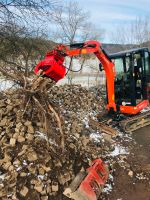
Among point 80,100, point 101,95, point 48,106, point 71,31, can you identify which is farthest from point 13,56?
point 71,31

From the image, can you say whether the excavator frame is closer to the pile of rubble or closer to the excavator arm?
the excavator arm

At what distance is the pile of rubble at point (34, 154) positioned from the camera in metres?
5.92

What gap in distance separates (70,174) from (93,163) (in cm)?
66

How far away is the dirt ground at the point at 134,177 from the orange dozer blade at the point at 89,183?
1.04ft

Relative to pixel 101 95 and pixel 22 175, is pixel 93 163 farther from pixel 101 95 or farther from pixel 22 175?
pixel 101 95

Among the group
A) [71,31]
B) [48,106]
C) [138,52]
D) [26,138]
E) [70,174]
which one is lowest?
[70,174]

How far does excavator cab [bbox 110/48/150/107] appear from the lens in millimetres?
10305

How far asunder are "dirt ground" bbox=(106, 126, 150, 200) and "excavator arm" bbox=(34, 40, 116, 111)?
7.44 ft

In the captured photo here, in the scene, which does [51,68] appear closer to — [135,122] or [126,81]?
[126,81]

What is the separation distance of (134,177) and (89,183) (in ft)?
4.59

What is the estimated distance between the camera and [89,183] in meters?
6.16

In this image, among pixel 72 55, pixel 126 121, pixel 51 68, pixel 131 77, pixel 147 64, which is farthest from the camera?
pixel 147 64

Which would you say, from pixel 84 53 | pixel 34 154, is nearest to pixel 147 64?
pixel 84 53

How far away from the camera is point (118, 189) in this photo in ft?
21.8
